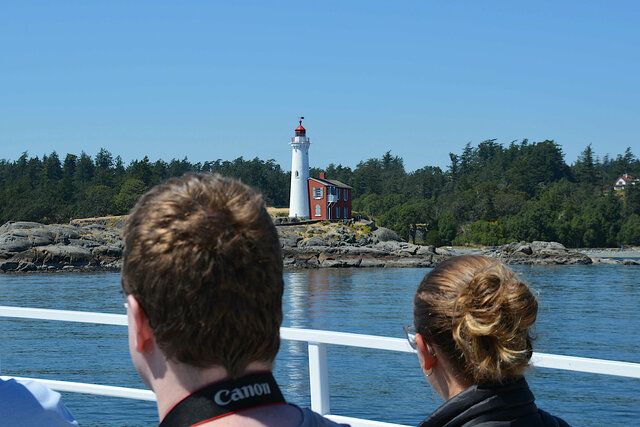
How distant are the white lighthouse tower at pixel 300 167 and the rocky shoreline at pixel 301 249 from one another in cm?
316

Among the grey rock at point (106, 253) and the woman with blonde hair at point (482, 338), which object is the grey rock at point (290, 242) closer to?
the grey rock at point (106, 253)

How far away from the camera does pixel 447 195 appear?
12712 cm

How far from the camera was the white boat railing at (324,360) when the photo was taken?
2.47m

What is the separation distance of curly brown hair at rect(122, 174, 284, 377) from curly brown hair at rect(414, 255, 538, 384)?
2.23ft

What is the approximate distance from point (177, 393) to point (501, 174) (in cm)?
14894

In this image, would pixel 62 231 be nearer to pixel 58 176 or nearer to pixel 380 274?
pixel 380 274

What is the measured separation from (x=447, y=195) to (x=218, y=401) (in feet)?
421

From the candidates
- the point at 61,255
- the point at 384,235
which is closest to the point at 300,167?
the point at 384,235

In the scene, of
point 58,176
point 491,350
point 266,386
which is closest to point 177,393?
point 266,386

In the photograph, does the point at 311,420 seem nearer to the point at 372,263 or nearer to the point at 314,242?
the point at 372,263

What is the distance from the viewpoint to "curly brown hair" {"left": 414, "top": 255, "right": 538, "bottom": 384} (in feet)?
5.48

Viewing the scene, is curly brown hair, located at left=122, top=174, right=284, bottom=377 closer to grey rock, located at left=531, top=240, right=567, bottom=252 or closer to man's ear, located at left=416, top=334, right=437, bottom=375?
man's ear, located at left=416, top=334, right=437, bottom=375

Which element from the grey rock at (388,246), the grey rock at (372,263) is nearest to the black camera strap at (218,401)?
the grey rock at (372,263)

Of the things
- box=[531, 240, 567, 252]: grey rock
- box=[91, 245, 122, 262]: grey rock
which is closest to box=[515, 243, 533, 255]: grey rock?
box=[531, 240, 567, 252]: grey rock
